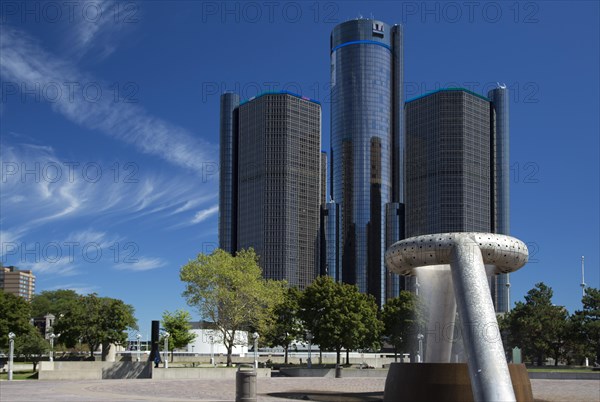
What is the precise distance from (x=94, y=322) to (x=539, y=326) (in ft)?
145

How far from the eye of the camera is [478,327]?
1956 centimetres

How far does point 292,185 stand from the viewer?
19875cm

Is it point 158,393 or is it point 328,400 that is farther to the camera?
point 158,393

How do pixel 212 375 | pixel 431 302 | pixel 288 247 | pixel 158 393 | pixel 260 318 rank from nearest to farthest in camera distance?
1. pixel 431 302
2. pixel 158 393
3. pixel 212 375
4. pixel 260 318
5. pixel 288 247

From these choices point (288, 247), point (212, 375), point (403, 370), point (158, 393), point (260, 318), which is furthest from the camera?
point (288, 247)

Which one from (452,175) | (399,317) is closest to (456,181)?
(452,175)

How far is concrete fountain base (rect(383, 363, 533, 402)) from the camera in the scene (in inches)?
790

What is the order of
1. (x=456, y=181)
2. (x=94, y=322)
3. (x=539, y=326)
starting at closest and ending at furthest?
(x=94, y=322) → (x=539, y=326) → (x=456, y=181)

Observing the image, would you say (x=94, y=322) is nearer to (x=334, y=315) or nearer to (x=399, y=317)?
(x=334, y=315)

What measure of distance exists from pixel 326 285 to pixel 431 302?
46.1 m

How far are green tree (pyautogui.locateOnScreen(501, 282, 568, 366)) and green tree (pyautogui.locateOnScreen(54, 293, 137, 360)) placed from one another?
130 feet

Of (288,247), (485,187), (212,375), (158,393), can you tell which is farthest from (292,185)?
(158,393)

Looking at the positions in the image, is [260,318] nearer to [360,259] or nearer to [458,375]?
[458,375]

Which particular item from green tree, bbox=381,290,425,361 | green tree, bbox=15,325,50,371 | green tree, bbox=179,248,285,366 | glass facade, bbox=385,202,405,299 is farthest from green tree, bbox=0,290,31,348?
glass facade, bbox=385,202,405,299
